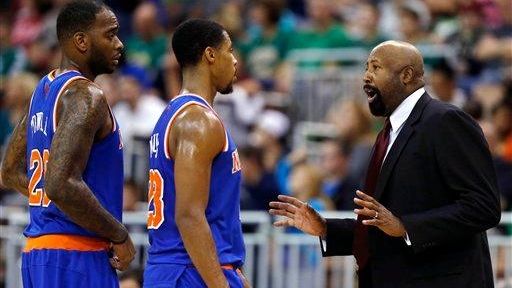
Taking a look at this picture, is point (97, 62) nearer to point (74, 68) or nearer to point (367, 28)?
point (74, 68)

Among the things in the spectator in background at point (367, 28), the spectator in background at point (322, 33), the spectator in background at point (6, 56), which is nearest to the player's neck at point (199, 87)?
the spectator in background at point (367, 28)

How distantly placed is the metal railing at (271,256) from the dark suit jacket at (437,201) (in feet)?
12.1

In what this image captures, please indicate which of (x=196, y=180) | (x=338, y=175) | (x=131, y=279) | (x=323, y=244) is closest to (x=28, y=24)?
(x=338, y=175)

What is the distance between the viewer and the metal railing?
34.1ft

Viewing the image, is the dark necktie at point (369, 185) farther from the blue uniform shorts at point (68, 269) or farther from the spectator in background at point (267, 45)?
the spectator in background at point (267, 45)

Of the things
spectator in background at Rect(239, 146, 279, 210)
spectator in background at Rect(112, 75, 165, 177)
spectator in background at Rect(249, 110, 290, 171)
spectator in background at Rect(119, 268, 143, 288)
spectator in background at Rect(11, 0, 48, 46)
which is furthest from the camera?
spectator in background at Rect(11, 0, 48, 46)

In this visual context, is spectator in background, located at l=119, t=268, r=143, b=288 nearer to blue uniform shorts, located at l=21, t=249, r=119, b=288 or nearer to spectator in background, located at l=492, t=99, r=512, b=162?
blue uniform shorts, located at l=21, t=249, r=119, b=288

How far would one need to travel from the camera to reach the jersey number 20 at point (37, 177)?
6594 mm

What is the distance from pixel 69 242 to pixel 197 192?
787mm

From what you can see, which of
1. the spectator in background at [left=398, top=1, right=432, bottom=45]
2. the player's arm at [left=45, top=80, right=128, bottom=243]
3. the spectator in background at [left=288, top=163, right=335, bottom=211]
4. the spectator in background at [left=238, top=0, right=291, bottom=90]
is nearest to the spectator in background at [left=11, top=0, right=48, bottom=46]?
the spectator in background at [left=238, top=0, right=291, bottom=90]

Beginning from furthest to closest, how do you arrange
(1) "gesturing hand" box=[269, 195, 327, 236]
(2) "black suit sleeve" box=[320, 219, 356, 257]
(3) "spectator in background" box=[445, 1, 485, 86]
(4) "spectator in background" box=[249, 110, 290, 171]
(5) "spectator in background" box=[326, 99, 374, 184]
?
(3) "spectator in background" box=[445, 1, 485, 86] < (4) "spectator in background" box=[249, 110, 290, 171] < (5) "spectator in background" box=[326, 99, 374, 184] < (2) "black suit sleeve" box=[320, 219, 356, 257] < (1) "gesturing hand" box=[269, 195, 327, 236]

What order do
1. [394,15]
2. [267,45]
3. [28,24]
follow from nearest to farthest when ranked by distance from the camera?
[267,45]
[394,15]
[28,24]

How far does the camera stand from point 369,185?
6836 millimetres

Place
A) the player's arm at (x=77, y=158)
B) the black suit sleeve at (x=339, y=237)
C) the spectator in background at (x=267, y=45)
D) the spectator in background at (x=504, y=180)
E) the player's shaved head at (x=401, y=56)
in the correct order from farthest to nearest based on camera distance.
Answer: the spectator in background at (x=267, y=45), the spectator in background at (x=504, y=180), the black suit sleeve at (x=339, y=237), the player's shaved head at (x=401, y=56), the player's arm at (x=77, y=158)
